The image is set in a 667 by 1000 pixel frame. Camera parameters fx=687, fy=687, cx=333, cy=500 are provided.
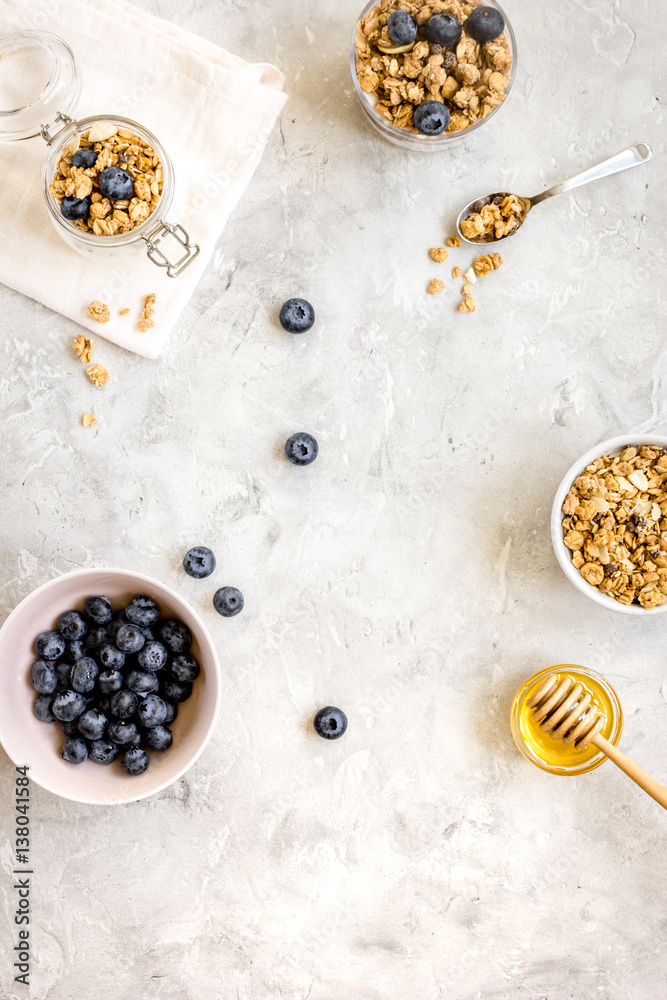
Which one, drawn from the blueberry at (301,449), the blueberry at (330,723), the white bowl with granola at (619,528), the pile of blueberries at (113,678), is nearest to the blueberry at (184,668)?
the pile of blueberries at (113,678)

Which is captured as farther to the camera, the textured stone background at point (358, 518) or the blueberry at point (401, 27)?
the textured stone background at point (358, 518)

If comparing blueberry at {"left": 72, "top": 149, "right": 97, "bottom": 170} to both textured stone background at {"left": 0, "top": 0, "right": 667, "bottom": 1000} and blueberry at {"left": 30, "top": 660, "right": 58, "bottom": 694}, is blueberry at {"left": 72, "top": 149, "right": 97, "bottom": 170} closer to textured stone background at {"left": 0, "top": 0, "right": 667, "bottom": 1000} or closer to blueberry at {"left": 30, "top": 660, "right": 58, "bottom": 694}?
textured stone background at {"left": 0, "top": 0, "right": 667, "bottom": 1000}

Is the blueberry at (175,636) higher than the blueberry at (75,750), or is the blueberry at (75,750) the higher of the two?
the blueberry at (175,636)

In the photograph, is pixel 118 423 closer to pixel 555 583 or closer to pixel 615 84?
pixel 555 583

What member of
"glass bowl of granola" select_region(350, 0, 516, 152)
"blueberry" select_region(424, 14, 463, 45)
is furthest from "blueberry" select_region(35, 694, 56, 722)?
"blueberry" select_region(424, 14, 463, 45)

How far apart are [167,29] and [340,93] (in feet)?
1.08

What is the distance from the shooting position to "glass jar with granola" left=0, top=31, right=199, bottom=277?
1.11 meters

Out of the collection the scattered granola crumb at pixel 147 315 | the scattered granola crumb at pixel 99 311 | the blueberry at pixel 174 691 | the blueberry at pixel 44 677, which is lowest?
the blueberry at pixel 44 677

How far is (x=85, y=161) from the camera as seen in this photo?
1.11 m

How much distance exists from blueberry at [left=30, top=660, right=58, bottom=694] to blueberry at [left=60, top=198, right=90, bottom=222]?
73 cm

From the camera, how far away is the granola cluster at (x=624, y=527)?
3.85 ft

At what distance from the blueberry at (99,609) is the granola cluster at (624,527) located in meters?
0.79

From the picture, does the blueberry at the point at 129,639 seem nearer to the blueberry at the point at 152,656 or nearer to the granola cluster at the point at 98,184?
the blueberry at the point at 152,656

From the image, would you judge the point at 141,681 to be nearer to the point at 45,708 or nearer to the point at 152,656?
the point at 152,656
